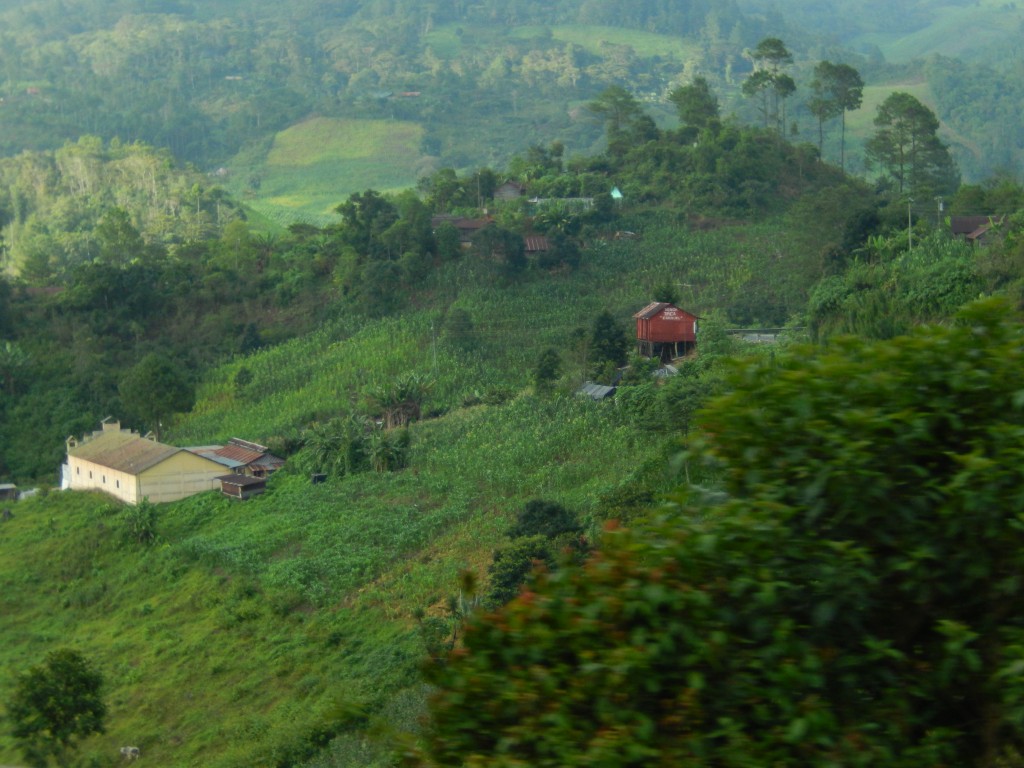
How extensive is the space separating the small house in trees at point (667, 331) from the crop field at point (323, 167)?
83.5 feet

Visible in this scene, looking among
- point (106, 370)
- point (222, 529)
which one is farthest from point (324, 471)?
point (106, 370)

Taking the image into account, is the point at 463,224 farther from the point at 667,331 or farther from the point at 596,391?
the point at 596,391

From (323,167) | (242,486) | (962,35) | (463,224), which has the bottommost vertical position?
(242,486)

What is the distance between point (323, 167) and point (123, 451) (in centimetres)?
3201

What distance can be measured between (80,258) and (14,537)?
21.5m

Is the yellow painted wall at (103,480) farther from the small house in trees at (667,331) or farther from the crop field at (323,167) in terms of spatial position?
the crop field at (323,167)

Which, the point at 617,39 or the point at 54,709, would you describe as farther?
the point at 617,39

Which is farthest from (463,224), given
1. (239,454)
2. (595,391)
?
(595,391)

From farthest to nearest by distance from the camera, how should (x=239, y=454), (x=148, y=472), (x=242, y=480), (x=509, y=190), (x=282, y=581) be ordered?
(x=509, y=190) < (x=239, y=454) < (x=148, y=472) < (x=242, y=480) < (x=282, y=581)

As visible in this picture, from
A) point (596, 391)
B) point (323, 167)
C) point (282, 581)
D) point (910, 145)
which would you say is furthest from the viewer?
point (323, 167)

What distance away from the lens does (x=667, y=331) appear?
853 inches

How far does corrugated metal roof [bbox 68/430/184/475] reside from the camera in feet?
69.3

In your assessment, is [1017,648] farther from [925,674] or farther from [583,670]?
[583,670]

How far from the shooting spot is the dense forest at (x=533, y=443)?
9.30ft
